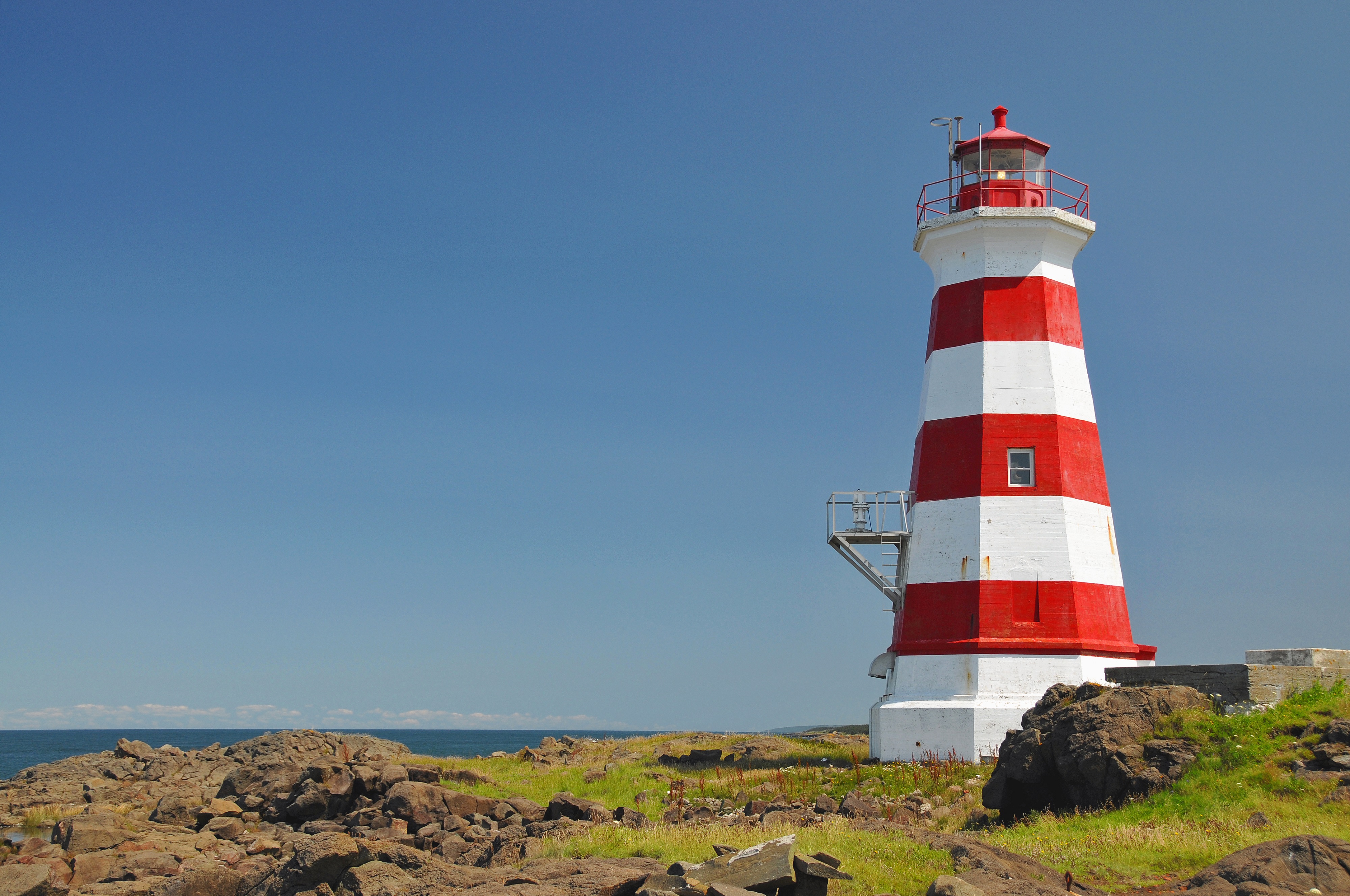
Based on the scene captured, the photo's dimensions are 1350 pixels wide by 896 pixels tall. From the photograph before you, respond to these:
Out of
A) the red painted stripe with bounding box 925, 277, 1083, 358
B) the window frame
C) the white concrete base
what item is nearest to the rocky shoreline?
the white concrete base

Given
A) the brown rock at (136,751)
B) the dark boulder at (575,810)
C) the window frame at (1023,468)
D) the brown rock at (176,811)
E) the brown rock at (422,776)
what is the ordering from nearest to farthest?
the dark boulder at (575,810)
the brown rock at (422,776)
the brown rock at (176,811)
the window frame at (1023,468)
the brown rock at (136,751)

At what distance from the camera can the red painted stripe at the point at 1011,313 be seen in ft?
75.5

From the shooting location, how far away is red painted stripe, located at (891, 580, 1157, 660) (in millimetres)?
21422

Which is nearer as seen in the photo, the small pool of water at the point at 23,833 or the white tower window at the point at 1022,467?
the small pool of water at the point at 23,833

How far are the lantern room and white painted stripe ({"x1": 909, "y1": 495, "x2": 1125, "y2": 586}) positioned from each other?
6833mm

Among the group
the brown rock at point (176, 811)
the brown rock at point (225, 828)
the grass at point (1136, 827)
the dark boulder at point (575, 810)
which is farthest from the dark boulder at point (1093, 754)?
the brown rock at point (176, 811)

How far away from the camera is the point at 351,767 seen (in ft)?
64.5

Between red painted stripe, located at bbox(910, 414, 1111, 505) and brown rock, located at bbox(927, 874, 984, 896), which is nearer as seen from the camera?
brown rock, located at bbox(927, 874, 984, 896)

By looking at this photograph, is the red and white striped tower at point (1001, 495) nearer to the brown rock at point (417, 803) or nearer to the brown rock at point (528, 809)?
the brown rock at point (528, 809)

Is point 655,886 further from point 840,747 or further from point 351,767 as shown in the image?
point 840,747

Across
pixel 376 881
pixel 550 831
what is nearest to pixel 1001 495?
pixel 550 831

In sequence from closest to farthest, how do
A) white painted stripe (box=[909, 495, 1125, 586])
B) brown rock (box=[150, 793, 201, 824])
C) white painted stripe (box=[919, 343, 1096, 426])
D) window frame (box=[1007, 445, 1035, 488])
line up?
brown rock (box=[150, 793, 201, 824])
white painted stripe (box=[909, 495, 1125, 586])
window frame (box=[1007, 445, 1035, 488])
white painted stripe (box=[919, 343, 1096, 426])

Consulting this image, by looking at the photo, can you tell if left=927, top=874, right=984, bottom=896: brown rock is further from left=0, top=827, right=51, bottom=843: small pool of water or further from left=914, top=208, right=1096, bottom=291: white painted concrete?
left=0, top=827, right=51, bottom=843: small pool of water

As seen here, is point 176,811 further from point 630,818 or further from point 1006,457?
point 1006,457
